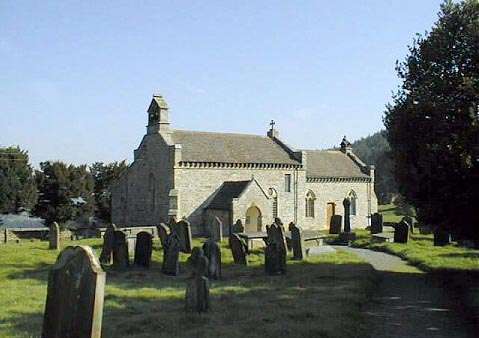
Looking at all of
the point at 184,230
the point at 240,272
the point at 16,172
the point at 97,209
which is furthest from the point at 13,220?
the point at 240,272

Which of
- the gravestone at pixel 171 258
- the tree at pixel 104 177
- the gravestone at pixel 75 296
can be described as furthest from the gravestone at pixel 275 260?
the tree at pixel 104 177

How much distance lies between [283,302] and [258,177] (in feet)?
92.3

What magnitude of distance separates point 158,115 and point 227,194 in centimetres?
847

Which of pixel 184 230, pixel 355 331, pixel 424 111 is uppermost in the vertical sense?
pixel 424 111

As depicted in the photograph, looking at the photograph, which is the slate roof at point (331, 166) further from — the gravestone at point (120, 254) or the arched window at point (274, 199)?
the gravestone at point (120, 254)

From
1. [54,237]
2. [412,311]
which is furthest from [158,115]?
[412,311]

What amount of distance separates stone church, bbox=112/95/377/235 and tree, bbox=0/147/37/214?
18.1 metres

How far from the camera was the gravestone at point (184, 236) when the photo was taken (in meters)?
27.9

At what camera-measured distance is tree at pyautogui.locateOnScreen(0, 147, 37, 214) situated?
5934 cm

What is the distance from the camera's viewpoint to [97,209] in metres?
62.0

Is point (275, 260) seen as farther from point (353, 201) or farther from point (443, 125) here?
point (353, 201)

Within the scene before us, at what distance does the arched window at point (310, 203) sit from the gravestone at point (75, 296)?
41.6 metres

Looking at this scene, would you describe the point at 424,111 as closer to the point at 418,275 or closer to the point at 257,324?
the point at 418,275

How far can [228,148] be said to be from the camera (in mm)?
43062
